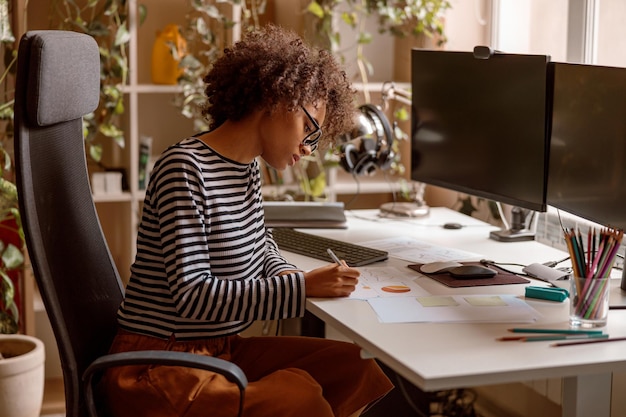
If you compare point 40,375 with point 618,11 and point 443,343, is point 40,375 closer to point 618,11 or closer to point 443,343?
point 443,343

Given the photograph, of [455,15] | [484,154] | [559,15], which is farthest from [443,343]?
[455,15]

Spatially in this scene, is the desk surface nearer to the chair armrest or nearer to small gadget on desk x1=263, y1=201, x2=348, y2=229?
the chair armrest

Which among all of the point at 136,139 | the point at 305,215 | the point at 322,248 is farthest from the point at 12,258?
the point at 322,248

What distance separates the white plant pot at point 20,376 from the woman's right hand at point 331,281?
129cm

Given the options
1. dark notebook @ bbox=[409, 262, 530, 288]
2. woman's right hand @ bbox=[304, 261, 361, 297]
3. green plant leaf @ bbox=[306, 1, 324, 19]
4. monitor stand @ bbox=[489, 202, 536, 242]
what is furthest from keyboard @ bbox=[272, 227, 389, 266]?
green plant leaf @ bbox=[306, 1, 324, 19]

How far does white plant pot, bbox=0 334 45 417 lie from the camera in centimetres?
275

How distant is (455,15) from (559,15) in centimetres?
51

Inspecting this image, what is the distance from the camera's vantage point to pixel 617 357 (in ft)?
4.95

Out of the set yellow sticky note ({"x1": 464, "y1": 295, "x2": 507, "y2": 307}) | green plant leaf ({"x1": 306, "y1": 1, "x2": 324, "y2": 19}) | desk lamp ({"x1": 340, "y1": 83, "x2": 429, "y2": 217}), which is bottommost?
yellow sticky note ({"x1": 464, "y1": 295, "x2": 507, "y2": 307})

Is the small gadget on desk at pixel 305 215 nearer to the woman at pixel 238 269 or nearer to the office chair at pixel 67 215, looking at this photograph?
the woman at pixel 238 269

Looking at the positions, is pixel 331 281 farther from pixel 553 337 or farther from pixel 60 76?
pixel 60 76

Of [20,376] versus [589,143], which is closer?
[589,143]

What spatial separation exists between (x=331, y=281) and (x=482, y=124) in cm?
80

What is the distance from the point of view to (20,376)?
9.07 ft
